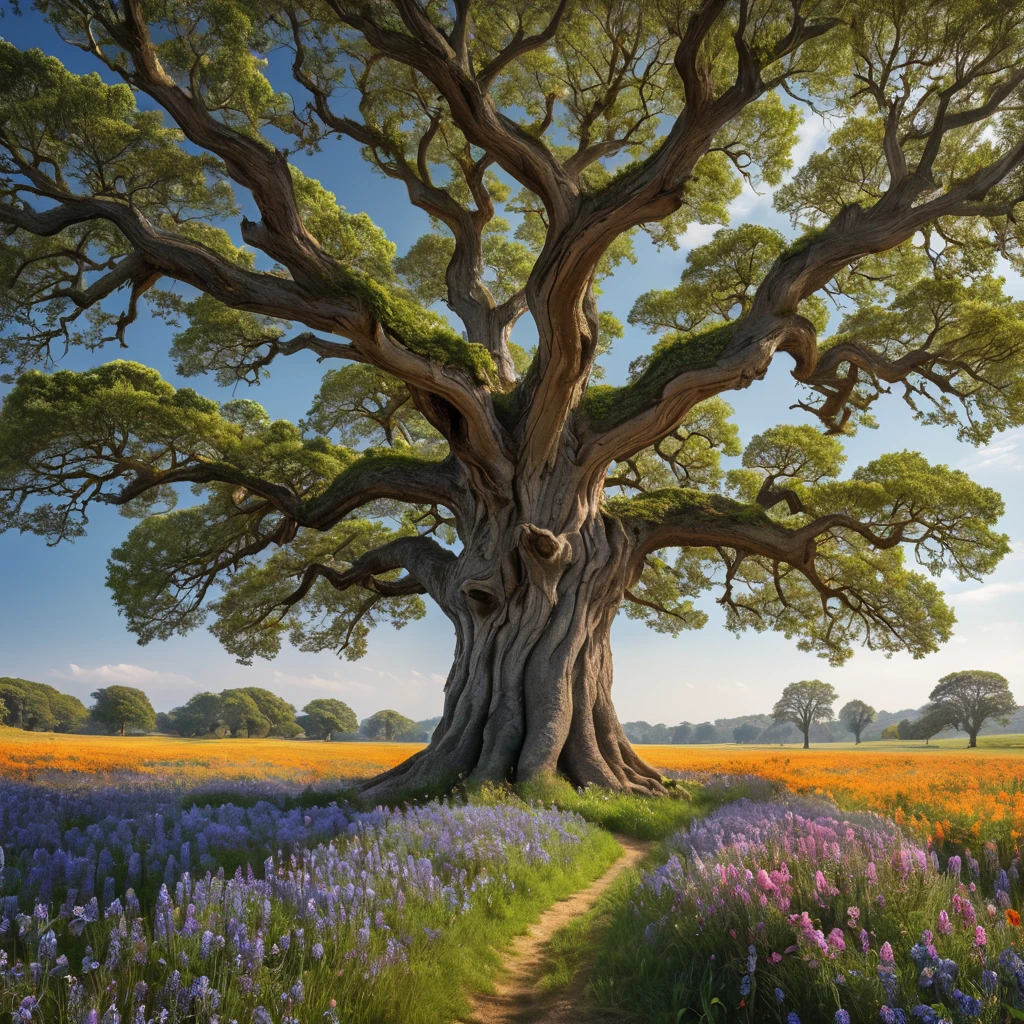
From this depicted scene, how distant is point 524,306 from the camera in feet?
52.4

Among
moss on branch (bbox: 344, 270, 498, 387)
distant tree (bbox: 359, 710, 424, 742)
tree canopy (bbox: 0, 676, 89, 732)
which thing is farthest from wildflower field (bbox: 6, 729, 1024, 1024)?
distant tree (bbox: 359, 710, 424, 742)

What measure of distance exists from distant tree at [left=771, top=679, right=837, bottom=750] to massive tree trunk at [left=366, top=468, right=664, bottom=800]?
6702 cm

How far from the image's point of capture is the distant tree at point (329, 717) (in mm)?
86062

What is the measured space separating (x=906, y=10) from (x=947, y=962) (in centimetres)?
1360

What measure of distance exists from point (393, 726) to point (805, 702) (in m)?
56.7

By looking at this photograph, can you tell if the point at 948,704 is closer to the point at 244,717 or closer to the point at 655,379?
the point at 655,379

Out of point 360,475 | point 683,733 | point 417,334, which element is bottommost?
point 683,733

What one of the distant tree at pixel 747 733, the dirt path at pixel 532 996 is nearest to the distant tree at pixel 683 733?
the distant tree at pixel 747 733

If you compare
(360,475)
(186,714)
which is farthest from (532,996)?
(186,714)

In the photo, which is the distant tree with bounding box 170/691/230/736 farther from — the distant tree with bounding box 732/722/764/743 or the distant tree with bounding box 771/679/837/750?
the distant tree with bounding box 732/722/764/743

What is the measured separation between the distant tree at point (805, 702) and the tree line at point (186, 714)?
53563mm

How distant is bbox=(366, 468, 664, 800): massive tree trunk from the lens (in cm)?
1131

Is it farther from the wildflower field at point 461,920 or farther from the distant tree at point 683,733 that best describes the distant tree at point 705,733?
the wildflower field at point 461,920

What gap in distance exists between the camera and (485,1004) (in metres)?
3.83
